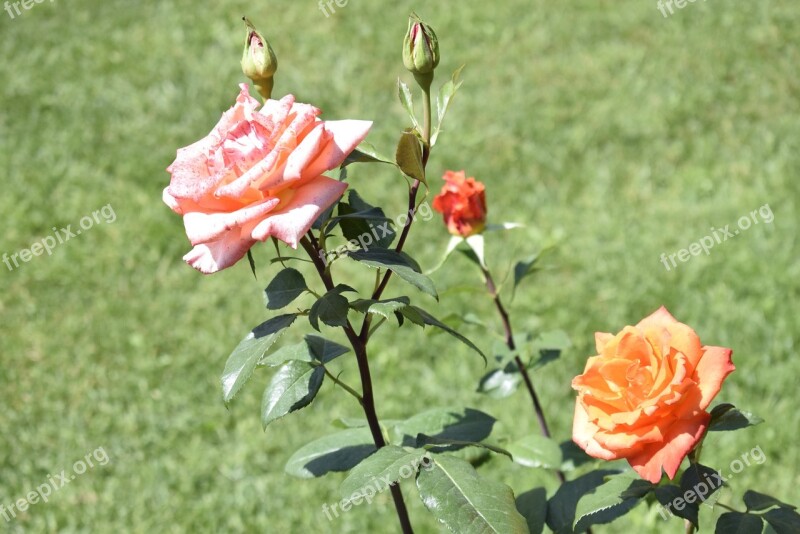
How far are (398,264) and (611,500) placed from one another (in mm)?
360

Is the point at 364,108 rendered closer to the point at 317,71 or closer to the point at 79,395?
the point at 317,71

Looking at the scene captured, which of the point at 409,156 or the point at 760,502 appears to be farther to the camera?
the point at 760,502

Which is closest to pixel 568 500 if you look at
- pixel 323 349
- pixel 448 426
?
pixel 448 426

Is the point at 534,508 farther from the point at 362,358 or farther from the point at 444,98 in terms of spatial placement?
the point at 444,98

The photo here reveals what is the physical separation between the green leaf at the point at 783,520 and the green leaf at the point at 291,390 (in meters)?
0.53

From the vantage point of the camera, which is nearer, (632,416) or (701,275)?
(632,416)

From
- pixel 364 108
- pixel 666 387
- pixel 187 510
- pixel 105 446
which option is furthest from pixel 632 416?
pixel 364 108

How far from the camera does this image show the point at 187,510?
251 cm

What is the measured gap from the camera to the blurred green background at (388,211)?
2.62 metres

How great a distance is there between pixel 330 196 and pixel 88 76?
3504mm

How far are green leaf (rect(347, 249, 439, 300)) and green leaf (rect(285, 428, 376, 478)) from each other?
316 mm

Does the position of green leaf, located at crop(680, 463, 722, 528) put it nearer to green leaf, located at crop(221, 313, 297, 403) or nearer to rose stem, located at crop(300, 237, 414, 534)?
rose stem, located at crop(300, 237, 414, 534)

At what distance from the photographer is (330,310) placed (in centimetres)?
97

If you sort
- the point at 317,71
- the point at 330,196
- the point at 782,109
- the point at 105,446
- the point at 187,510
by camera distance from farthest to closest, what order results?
the point at 317,71, the point at 782,109, the point at 105,446, the point at 187,510, the point at 330,196
